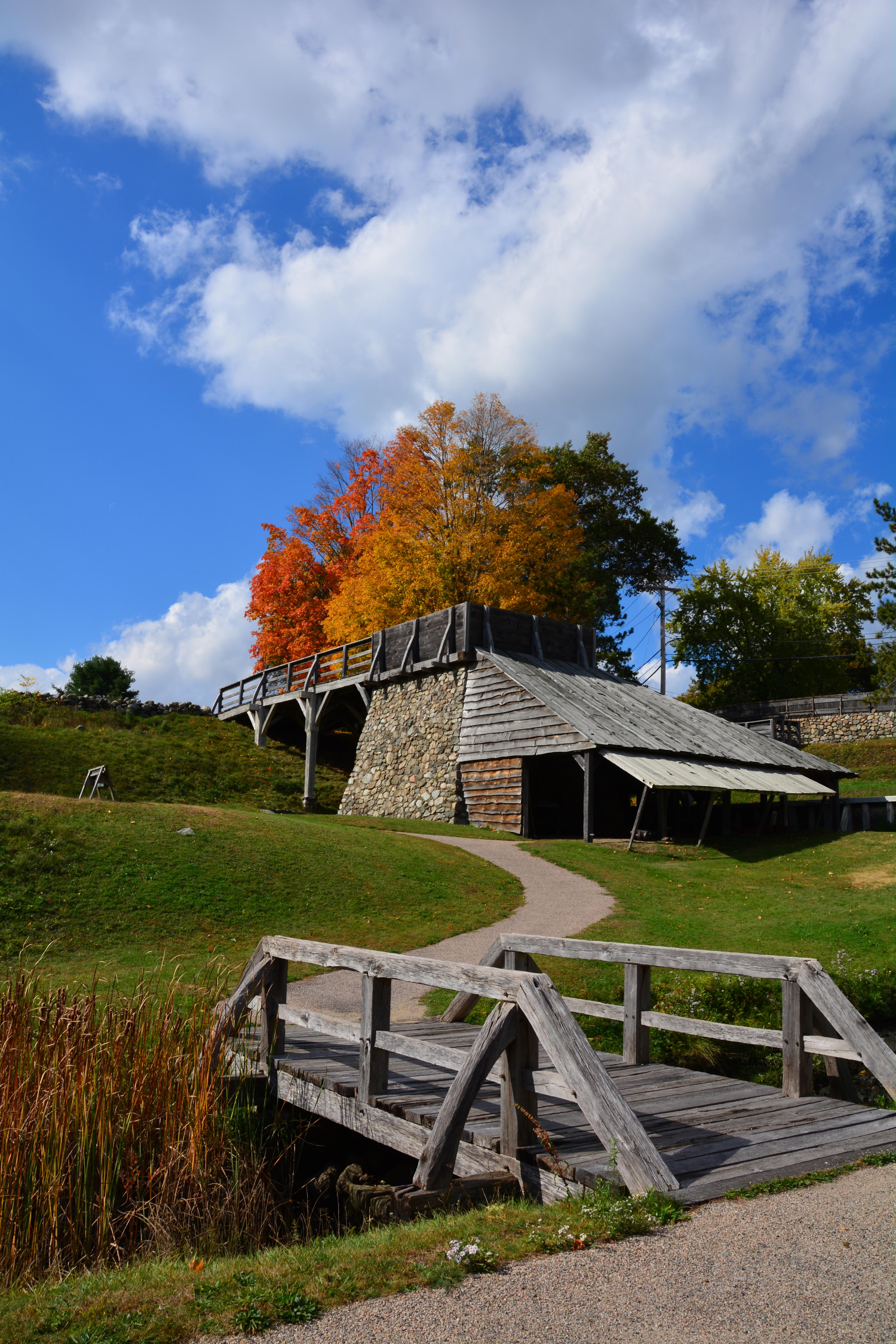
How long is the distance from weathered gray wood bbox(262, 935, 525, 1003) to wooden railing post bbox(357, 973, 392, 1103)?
0.30ft

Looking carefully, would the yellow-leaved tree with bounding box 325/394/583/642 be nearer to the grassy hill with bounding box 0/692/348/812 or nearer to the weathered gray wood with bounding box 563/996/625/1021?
the grassy hill with bounding box 0/692/348/812

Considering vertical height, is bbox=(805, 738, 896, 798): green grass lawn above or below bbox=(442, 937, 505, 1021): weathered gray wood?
above

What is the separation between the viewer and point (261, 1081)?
676cm

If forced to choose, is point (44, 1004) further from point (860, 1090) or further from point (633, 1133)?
point (860, 1090)

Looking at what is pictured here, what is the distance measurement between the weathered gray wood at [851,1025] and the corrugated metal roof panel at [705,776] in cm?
1485

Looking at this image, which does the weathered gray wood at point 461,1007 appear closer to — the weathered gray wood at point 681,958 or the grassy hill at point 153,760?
the weathered gray wood at point 681,958

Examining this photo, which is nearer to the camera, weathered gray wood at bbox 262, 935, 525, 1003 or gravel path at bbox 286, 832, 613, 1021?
weathered gray wood at bbox 262, 935, 525, 1003

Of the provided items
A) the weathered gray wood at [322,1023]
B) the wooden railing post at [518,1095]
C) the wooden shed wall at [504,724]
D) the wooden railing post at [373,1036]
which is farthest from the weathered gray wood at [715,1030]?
the wooden shed wall at [504,724]

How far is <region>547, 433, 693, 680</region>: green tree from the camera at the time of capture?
4150 cm

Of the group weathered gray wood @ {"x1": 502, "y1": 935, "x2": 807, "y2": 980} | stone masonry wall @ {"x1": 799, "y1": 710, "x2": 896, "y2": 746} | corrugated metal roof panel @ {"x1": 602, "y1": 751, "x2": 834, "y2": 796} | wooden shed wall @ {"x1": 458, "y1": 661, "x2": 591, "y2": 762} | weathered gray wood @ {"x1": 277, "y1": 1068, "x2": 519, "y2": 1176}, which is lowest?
weathered gray wood @ {"x1": 277, "y1": 1068, "x2": 519, "y2": 1176}

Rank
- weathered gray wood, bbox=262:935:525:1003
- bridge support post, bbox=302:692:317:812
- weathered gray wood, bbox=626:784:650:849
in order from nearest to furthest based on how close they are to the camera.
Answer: weathered gray wood, bbox=262:935:525:1003, weathered gray wood, bbox=626:784:650:849, bridge support post, bbox=302:692:317:812

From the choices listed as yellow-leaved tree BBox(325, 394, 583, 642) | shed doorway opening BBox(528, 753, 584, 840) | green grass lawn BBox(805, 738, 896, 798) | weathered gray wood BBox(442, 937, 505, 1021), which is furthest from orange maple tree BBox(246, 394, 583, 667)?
weathered gray wood BBox(442, 937, 505, 1021)

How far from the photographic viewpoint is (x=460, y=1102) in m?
4.85

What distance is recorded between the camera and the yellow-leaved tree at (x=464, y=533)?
1231 inches
